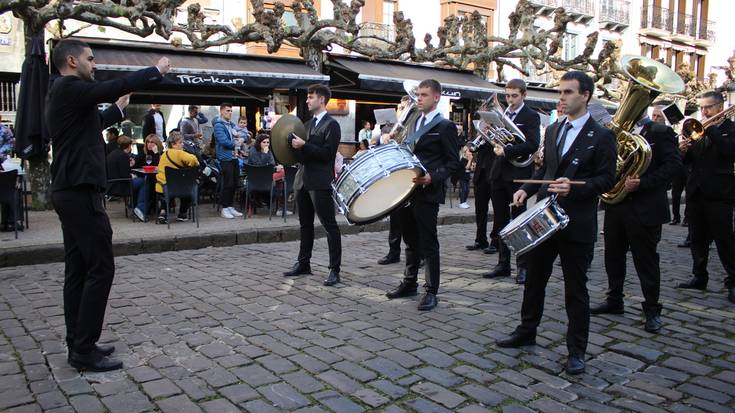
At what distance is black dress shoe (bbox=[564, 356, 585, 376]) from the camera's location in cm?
407

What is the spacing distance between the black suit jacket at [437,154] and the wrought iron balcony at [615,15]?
33.2 m

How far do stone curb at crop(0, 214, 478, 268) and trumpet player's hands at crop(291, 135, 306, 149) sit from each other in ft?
10.8

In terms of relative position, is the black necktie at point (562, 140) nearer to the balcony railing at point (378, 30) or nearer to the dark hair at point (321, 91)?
the dark hair at point (321, 91)

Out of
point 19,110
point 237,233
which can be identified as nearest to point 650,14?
point 237,233

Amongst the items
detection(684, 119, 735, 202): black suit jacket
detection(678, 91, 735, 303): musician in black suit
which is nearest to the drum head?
detection(678, 91, 735, 303): musician in black suit

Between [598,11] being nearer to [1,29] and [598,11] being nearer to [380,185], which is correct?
[1,29]

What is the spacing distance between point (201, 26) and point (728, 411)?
11497mm

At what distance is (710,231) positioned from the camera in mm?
6461

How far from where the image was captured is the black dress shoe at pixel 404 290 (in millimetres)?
5887

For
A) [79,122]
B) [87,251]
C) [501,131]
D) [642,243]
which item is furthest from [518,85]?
[87,251]

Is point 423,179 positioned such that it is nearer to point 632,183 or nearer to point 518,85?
point 632,183

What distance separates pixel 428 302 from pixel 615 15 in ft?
115

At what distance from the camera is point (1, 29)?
61.5 feet

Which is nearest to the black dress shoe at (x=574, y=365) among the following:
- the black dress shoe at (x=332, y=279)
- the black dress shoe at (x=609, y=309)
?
the black dress shoe at (x=609, y=309)
